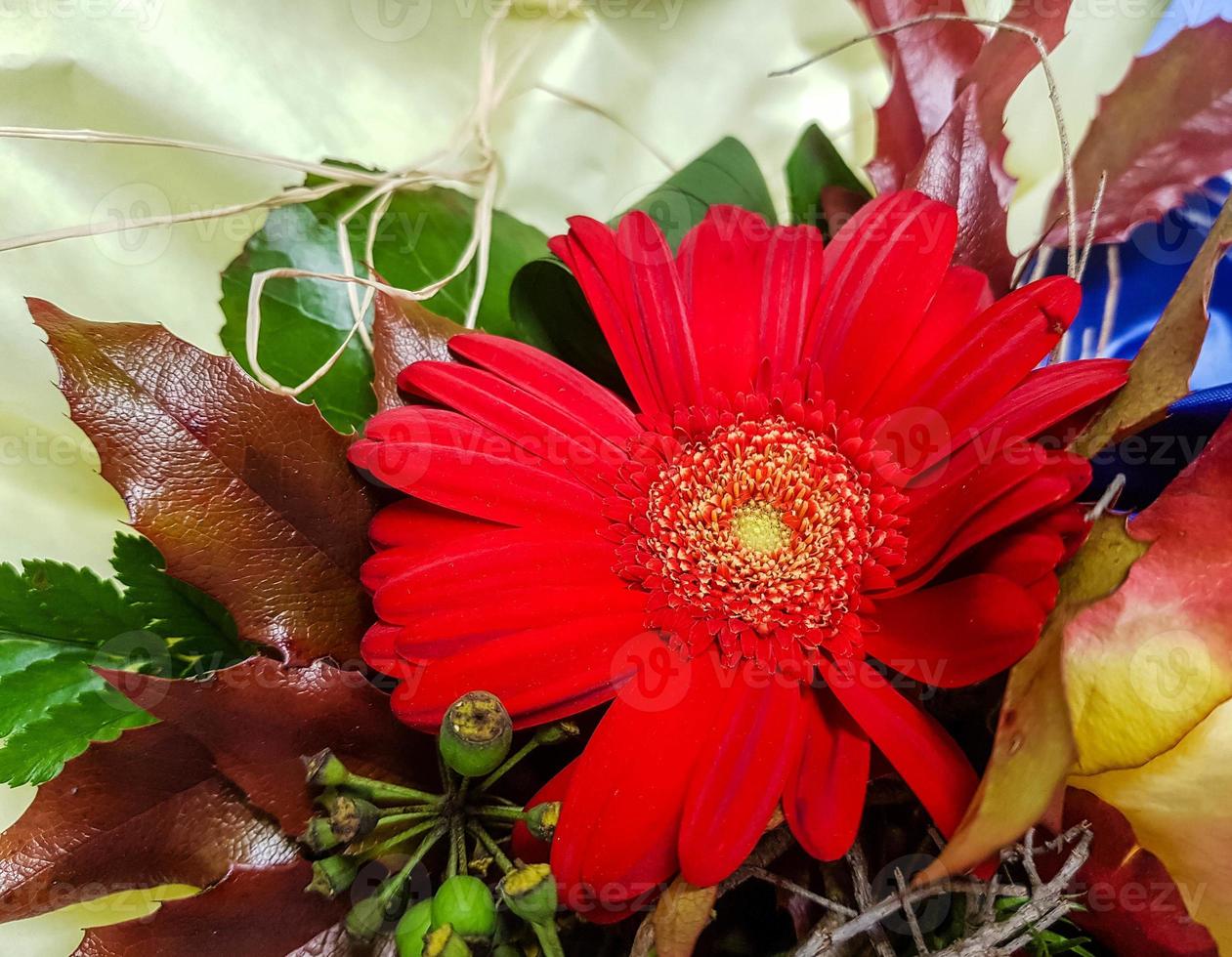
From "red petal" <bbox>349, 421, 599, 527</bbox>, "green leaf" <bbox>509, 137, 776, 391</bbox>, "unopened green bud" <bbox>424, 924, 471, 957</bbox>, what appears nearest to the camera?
"unopened green bud" <bbox>424, 924, 471, 957</bbox>

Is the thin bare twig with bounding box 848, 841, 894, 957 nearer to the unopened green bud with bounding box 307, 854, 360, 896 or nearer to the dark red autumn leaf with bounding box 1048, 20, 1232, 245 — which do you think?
the unopened green bud with bounding box 307, 854, 360, 896

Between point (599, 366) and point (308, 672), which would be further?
point (599, 366)

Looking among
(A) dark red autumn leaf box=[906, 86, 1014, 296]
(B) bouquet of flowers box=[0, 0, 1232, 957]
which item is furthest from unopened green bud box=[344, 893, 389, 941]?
(A) dark red autumn leaf box=[906, 86, 1014, 296]

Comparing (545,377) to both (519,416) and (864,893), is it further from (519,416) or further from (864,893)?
(864,893)

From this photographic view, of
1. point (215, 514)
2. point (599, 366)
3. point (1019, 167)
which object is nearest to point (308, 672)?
point (215, 514)

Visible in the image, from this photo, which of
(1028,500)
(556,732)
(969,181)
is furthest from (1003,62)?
(556,732)

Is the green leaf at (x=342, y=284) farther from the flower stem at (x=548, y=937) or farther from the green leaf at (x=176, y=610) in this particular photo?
the flower stem at (x=548, y=937)

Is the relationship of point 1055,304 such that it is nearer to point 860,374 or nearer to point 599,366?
point 860,374
